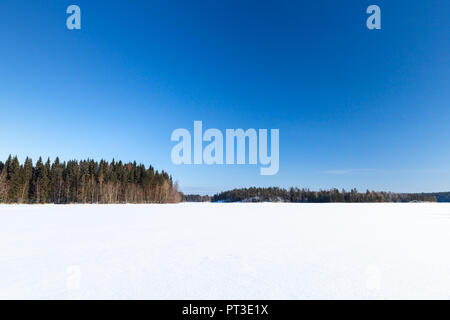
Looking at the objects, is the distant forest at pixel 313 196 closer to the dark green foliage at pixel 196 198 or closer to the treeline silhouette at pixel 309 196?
the treeline silhouette at pixel 309 196

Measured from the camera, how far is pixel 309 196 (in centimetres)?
12038

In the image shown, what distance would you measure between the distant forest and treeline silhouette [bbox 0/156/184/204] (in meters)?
75.0

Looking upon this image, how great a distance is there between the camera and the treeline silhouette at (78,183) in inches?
1866

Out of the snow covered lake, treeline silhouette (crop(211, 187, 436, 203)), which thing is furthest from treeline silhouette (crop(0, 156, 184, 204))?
treeline silhouette (crop(211, 187, 436, 203))

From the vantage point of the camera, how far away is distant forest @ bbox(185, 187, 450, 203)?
111 metres

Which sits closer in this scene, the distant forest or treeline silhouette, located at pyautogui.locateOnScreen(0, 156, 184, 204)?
treeline silhouette, located at pyautogui.locateOnScreen(0, 156, 184, 204)

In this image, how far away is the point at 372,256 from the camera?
565 centimetres

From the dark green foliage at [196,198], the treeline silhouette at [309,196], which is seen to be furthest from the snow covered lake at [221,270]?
the dark green foliage at [196,198]

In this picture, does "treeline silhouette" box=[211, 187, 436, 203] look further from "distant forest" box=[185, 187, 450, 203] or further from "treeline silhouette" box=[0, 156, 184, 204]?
"treeline silhouette" box=[0, 156, 184, 204]

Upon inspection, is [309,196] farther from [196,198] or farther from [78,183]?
[78,183]

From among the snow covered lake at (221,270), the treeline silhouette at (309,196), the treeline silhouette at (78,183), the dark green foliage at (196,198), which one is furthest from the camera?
the dark green foliage at (196,198)

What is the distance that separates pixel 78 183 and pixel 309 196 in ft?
341

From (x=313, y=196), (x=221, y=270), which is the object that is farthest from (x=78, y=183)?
(x=313, y=196)
